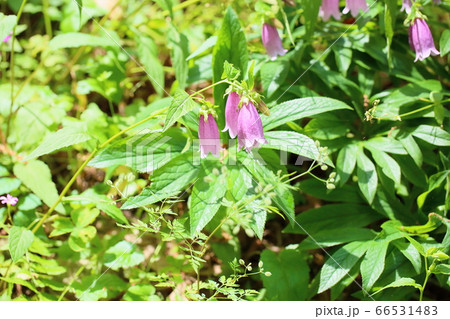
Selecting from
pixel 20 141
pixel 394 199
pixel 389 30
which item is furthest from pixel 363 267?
pixel 20 141

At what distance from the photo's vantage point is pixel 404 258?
5.38 feet

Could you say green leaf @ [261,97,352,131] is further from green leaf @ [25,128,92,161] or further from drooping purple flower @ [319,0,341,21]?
green leaf @ [25,128,92,161]

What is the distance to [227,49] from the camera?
176cm

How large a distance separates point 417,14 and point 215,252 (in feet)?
3.84

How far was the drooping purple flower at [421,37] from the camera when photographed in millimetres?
1747

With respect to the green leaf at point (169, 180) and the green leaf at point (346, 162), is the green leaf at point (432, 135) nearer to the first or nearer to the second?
the green leaf at point (346, 162)

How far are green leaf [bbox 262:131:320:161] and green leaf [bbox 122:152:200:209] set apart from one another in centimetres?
26

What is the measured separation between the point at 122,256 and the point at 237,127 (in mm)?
710

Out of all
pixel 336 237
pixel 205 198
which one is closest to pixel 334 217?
pixel 336 237

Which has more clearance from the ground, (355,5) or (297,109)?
(355,5)

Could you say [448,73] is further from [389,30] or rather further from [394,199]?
[394,199]

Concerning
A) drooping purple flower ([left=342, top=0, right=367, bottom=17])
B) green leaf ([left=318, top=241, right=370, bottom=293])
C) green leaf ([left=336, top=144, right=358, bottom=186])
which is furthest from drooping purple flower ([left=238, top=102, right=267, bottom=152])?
drooping purple flower ([left=342, top=0, right=367, bottom=17])

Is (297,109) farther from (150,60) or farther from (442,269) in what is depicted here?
(150,60)

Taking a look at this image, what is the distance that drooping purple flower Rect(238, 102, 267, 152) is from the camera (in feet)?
4.80
